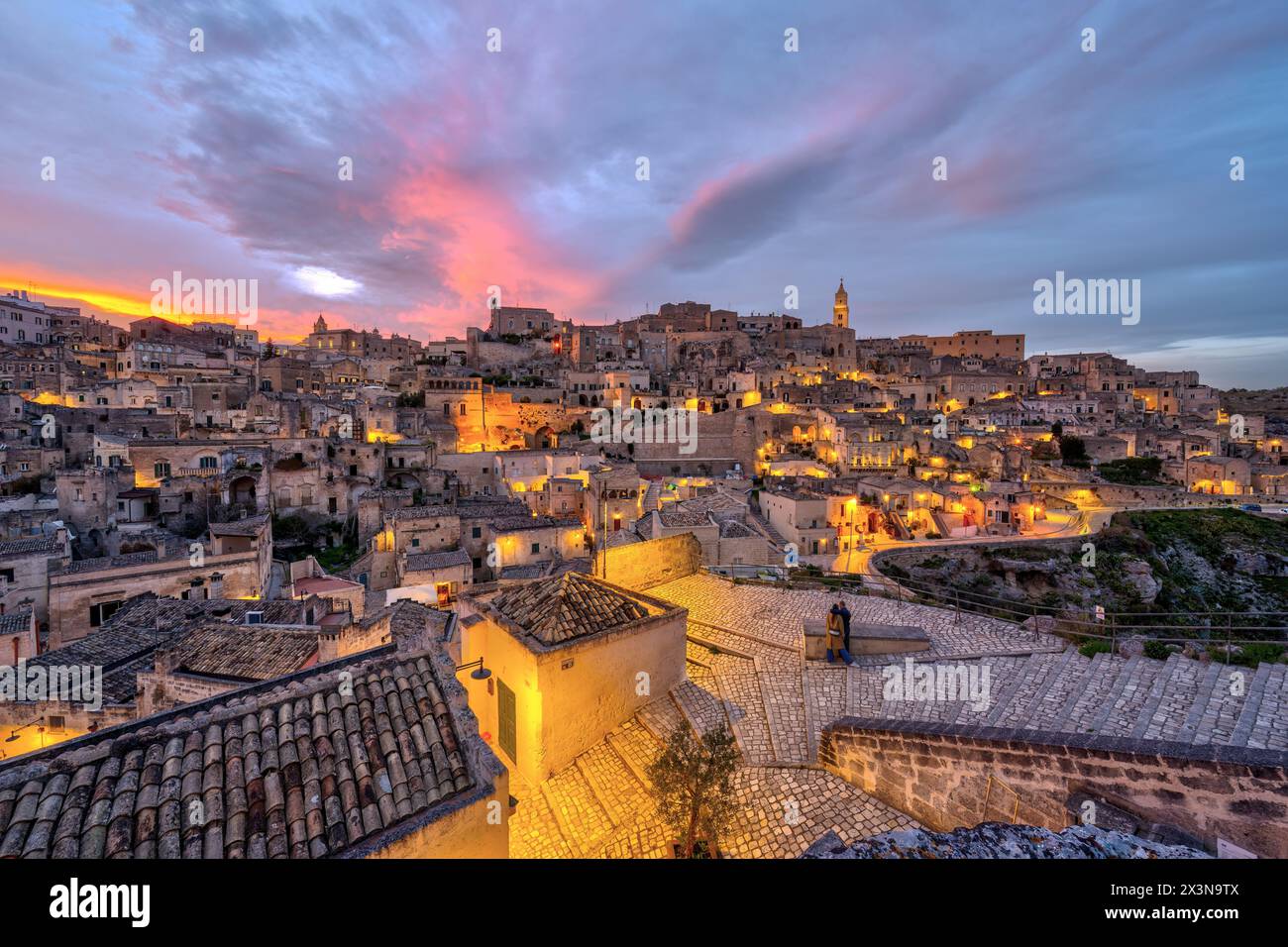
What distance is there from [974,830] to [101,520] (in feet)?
104

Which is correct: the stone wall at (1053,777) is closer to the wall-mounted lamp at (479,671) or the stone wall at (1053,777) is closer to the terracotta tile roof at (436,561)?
the wall-mounted lamp at (479,671)

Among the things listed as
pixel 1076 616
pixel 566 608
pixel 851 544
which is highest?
pixel 566 608

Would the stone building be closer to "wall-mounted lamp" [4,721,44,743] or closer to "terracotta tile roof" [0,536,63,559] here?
"wall-mounted lamp" [4,721,44,743]

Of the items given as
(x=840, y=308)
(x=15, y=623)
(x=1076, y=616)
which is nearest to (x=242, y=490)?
(x=15, y=623)

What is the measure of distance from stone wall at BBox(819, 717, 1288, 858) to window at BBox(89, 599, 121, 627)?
19787mm

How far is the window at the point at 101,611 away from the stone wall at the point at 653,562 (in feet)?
47.7

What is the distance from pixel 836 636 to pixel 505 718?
5.82m

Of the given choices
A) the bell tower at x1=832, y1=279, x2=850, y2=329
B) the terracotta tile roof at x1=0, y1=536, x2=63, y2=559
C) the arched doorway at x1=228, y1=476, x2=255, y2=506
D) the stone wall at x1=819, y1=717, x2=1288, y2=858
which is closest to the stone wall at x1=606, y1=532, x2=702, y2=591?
the stone wall at x1=819, y1=717, x2=1288, y2=858

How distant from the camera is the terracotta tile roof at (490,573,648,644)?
8016mm

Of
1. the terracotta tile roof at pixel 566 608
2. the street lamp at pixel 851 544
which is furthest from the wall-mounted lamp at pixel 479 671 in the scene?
the street lamp at pixel 851 544

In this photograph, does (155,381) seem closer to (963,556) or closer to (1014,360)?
(963,556)

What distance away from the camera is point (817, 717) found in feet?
26.8

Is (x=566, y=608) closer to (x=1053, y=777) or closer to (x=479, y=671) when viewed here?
(x=479, y=671)

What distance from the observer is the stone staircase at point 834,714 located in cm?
654
